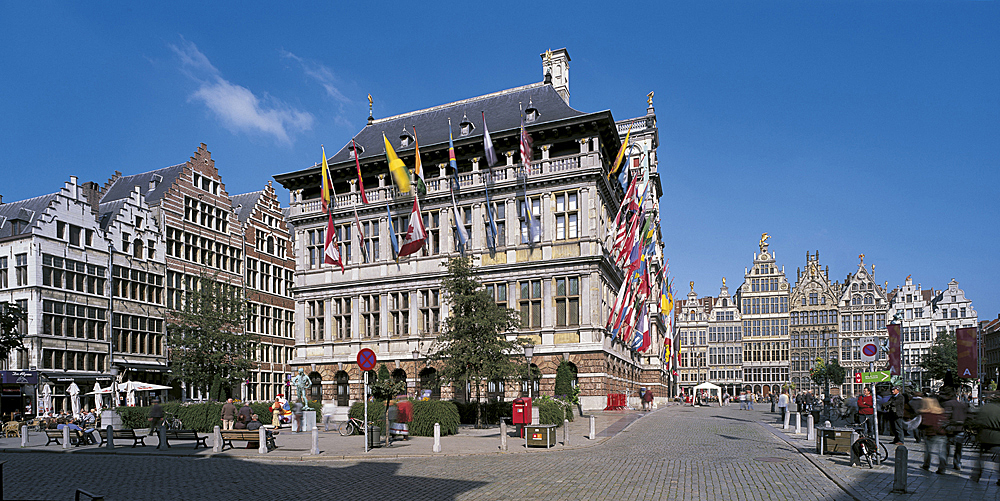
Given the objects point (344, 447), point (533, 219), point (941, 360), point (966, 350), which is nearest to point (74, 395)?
point (344, 447)

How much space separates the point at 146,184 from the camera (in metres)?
58.3

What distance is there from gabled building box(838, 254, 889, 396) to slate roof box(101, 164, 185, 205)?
8823cm

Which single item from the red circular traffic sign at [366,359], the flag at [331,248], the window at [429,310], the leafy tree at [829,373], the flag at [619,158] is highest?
the flag at [619,158]

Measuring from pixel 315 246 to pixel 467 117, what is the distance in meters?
13.6

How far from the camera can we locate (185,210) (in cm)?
5650

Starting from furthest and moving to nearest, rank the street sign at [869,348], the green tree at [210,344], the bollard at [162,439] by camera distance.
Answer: the green tree at [210,344] < the bollard at [162,439] < the street sign at [869,348]

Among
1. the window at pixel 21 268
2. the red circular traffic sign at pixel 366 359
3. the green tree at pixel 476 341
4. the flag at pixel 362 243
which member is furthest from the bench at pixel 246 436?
the window at pixel 21 268

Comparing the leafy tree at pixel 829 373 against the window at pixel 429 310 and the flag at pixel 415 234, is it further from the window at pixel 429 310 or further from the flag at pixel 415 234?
the flag at pixel 415 234

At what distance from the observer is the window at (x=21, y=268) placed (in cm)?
4509

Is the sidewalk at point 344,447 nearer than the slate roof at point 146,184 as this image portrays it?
Yes

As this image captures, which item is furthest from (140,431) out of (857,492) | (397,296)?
(857,492)

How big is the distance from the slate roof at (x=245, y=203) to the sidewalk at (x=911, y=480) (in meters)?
53.0

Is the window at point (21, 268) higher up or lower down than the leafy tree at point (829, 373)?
higher up

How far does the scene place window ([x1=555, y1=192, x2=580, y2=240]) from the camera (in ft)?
145
